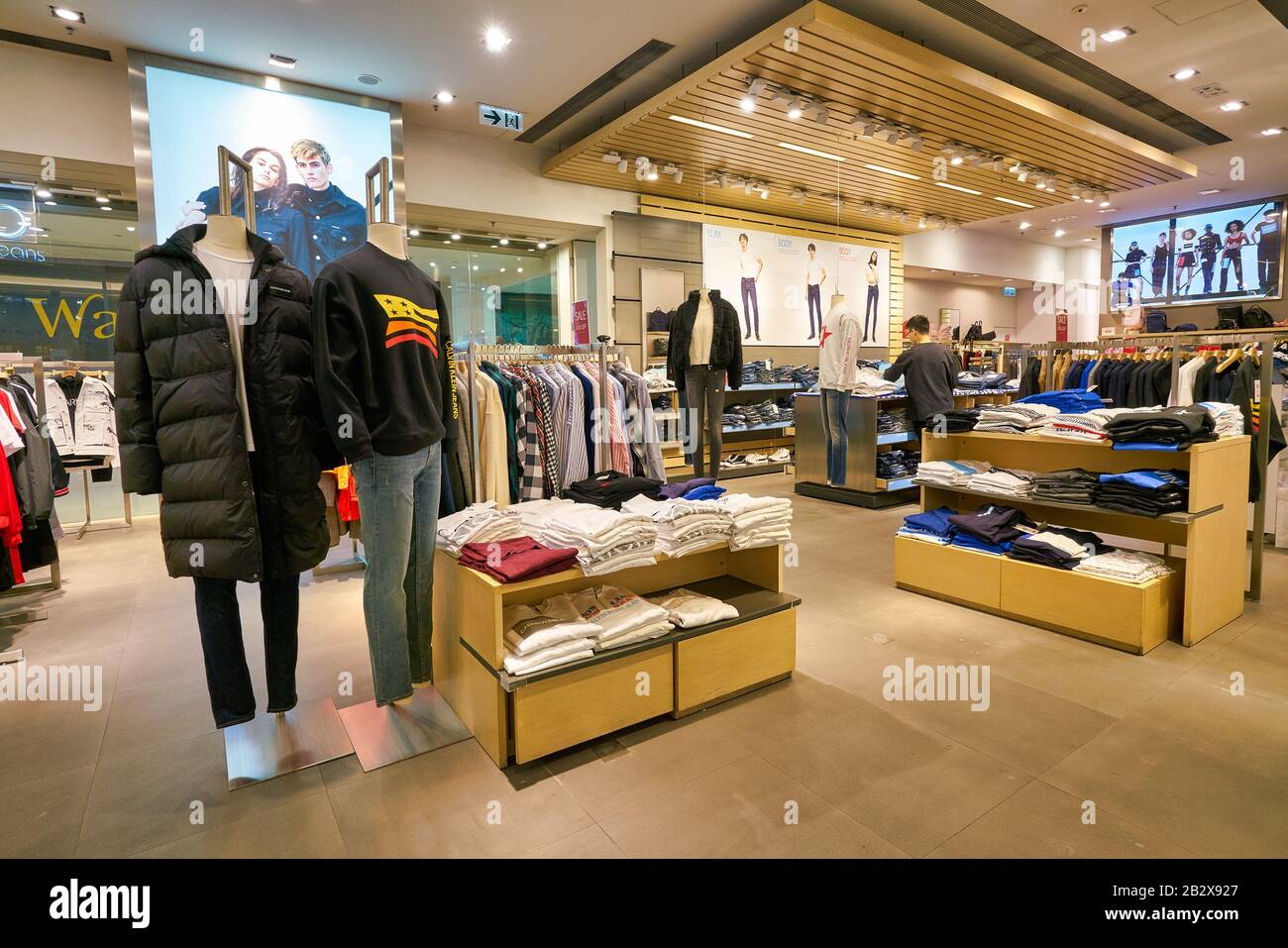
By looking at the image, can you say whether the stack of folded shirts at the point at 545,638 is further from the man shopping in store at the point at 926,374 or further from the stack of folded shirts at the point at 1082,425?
the man shopping in store at the point at 926,374

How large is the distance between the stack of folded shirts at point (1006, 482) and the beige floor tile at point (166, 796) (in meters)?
3.69

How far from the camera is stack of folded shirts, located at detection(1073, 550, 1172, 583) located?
332 centimetres

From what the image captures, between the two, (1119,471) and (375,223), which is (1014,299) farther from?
(375,223)

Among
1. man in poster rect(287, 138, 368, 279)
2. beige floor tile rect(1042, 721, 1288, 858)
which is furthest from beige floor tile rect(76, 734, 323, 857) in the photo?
man in poster rect(287, 138, 368, 279)

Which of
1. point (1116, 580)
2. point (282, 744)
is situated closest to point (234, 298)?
point (282, 744)

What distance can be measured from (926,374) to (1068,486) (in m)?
3.12

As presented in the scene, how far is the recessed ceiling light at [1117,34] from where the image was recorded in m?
5.39

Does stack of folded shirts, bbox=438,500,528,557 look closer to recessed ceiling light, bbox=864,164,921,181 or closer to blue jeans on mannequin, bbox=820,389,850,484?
blue jeans on mannequin, bbox=820,389,850,484

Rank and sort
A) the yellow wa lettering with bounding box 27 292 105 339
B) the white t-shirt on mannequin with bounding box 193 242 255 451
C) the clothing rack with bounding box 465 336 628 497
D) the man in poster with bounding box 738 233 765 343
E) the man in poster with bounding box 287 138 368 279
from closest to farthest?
1. the white t-shirt on mannequin with bounding box 193 242 255 451
2. the clothing rack with bounding box 465 336 628 497
3. the man in poster with bounding box 287 138 368 279
4. the yellow wa lettering with bounding box 27 292 105 339
5. the man in poster with bounding box 738 233 765 343

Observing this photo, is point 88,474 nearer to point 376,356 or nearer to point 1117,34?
point 376,356

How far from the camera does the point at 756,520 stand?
115 inches

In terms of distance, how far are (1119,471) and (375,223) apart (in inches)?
154

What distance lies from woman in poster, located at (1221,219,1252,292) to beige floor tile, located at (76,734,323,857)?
14493mm
